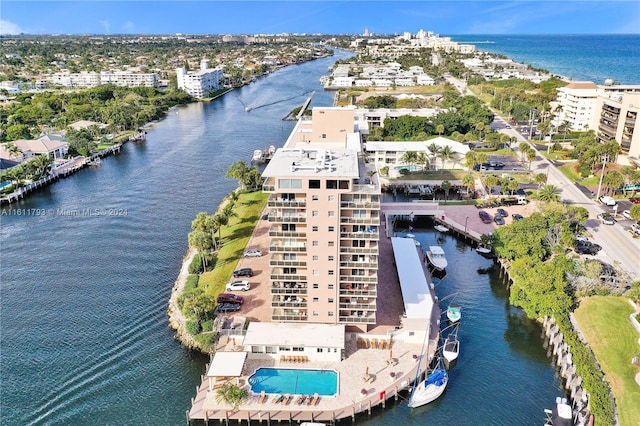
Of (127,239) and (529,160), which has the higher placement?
(529,160)

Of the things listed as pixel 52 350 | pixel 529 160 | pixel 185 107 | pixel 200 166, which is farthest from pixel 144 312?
pixel 185 107

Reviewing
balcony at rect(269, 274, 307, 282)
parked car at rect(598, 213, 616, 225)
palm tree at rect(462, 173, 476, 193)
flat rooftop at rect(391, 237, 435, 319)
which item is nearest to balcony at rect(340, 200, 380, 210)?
balcony at rect(269, 274, 307, 282)

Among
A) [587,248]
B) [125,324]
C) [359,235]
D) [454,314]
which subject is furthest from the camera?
[587,248]

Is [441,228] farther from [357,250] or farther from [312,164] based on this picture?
[312,164]

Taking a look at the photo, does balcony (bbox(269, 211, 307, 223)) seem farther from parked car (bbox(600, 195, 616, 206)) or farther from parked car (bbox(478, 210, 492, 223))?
parked car (bbox(600, 195, 616, 206))

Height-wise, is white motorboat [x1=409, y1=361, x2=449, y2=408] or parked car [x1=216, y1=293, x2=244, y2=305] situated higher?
parked car [x1=216, y1=293, x2=244, y2=305]

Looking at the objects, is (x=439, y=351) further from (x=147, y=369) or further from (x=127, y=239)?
→ (x=127, y=239)

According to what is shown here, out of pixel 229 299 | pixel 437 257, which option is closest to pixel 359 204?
pixel 229 299
